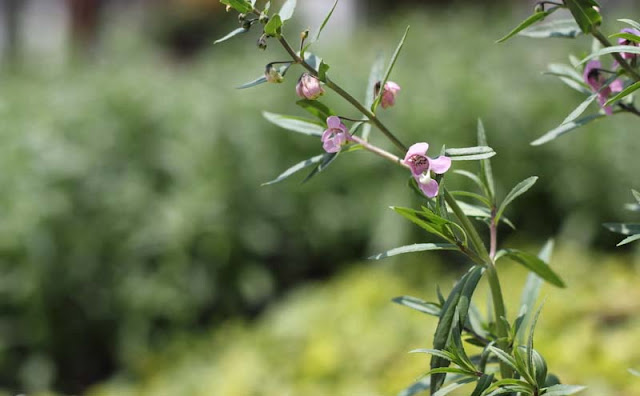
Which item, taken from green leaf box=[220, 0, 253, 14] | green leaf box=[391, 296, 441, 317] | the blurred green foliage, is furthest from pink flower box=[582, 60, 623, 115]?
the blurred green foliage

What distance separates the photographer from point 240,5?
3.11 feet

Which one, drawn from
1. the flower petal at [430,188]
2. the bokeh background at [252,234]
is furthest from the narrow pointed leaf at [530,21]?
the bokeh background at [252,234]

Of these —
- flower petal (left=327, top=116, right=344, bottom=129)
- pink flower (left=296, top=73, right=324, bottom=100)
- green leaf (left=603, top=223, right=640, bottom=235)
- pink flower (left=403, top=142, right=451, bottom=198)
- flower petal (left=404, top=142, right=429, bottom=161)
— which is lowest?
green leaf (left=603, top=223, right=640, bottom=235)

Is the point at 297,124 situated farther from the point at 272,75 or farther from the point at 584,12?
the point at 584,12

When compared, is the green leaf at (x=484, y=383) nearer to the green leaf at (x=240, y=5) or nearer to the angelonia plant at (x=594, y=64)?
the angelonia plant at (x=594, y=64)

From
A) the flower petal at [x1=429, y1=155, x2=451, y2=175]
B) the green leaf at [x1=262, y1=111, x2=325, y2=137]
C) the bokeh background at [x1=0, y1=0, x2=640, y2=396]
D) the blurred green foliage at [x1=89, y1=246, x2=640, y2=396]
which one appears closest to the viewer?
the flower petal at [x1=429, y1=155, x2=451, y2=175]

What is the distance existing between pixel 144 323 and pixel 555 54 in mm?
2669

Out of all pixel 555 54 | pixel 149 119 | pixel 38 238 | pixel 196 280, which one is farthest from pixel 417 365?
pixel 555 54

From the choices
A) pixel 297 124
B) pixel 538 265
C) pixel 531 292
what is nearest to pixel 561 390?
pixel 538 265

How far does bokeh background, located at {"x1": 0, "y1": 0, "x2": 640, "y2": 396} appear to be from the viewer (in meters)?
2.64

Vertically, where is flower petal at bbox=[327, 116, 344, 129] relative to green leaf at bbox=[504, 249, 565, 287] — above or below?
above

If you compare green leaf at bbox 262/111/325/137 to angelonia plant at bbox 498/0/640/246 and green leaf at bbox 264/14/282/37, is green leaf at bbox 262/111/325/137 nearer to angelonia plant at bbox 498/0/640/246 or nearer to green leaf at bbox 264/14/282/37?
green leaf at bbox 264/14/282/37

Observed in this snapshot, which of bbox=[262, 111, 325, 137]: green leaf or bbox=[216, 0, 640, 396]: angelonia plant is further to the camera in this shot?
bbox=[262, 111, 325, 137]: green leaf

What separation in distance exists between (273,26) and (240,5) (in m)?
0.05
